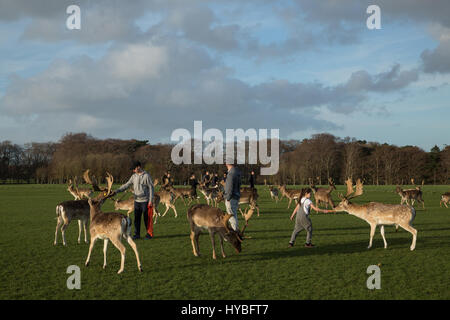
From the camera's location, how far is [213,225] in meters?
9.09

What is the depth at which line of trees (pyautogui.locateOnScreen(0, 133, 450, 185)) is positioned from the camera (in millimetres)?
86806

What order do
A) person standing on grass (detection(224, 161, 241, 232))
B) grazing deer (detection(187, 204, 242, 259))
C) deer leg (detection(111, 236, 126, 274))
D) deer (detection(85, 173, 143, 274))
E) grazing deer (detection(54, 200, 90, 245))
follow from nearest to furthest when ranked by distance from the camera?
deer leg (detection(111, 236, 126, 274))
deer (detection(85, 173, 143, 274))
grazing deer (detection(187, 204, 242, 259))
person standing on grass (detection(224, 161, 241, 232))
grazing deer (detection(54, 200, 90, 245))

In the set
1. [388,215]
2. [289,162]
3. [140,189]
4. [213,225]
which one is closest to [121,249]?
[213,225]

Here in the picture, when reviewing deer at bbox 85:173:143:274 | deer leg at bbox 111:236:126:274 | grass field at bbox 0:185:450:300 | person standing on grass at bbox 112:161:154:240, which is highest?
person standing on grass at bbox 112:161:154:240

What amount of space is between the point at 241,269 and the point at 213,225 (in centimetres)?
153

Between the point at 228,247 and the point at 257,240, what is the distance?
1.32 metres

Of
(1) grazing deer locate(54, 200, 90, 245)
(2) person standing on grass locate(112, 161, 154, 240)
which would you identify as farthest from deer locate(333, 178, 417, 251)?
(1) grazing deer locate(54, 200, 90, 245)

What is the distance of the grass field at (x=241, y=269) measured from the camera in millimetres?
6352

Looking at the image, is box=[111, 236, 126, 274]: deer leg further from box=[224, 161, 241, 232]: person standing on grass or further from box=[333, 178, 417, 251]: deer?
box=[333, 178, 417, 251]: deer

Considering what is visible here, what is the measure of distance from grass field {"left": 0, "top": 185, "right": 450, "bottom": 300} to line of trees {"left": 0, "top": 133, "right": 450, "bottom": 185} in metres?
69.7

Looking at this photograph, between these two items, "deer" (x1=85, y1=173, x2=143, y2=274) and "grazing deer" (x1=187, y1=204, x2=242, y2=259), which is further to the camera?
"grazing deer" (x1=187, y1=204, x2=242, y2=259)

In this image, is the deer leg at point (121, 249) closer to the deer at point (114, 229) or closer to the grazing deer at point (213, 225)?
the deer at point (114, 229)
